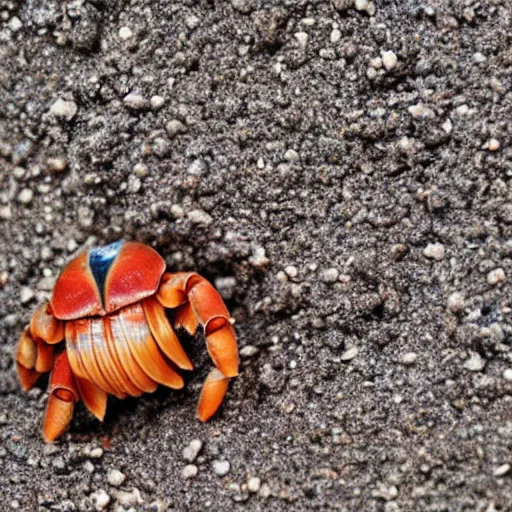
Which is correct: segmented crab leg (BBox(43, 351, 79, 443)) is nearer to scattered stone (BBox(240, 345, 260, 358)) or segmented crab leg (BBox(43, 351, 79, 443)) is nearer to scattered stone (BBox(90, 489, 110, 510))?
scattered stone (BBox(90, 489, 110, 510))

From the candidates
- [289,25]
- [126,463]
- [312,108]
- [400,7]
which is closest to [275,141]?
[312,108]

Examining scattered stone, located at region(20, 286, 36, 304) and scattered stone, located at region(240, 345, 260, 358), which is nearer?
scattered stone, located at region(240, 345, 260, 358)

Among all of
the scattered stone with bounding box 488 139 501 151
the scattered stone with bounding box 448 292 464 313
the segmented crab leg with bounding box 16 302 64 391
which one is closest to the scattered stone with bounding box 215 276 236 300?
the segmented crab leg with bounding box 16 302 64 391

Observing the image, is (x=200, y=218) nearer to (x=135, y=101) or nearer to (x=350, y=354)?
(x=135, y=101)

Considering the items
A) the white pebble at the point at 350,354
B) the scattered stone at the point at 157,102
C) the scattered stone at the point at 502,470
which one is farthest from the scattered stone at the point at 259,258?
the scattered stone at the point at 502,470

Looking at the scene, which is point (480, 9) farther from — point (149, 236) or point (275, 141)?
point (149, 236)

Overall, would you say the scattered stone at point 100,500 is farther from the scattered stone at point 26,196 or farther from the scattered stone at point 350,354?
the scattered stone at point 26,196
